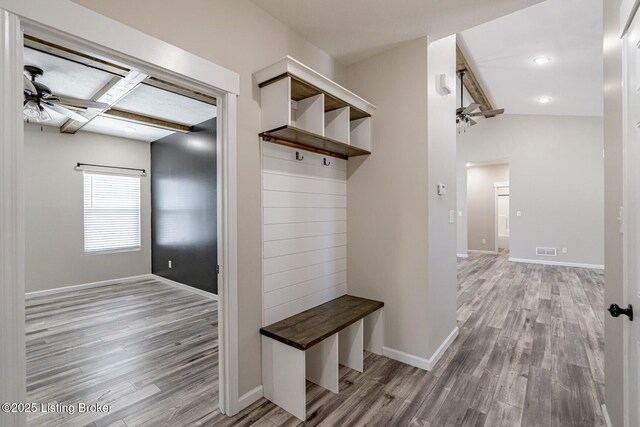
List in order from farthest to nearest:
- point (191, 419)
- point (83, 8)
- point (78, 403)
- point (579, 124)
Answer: point (579, 124) < point (78, 403) < point (191, 419) < point (83, 8)

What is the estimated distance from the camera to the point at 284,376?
6.54 ft

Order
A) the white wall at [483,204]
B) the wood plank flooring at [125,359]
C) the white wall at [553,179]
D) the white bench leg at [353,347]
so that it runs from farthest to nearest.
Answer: the white wall at [483,204] → the white wall at [553,179] → the white bench leg at [353,347] → the wood plank flooring at [125,359]

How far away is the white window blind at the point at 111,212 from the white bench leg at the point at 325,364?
5.04 metres

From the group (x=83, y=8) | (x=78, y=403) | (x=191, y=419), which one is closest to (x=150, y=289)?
(x=78, y=403)

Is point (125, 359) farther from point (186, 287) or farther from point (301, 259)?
point (186, 287)

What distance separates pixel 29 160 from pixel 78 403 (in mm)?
4560

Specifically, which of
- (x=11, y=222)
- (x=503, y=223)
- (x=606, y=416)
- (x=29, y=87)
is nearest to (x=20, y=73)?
(x=11, y=222)

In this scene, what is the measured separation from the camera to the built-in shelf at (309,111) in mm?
1945

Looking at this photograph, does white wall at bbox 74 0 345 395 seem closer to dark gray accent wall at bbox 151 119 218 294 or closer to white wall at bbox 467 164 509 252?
dark gray accent wall at bbox 151 119 218 294

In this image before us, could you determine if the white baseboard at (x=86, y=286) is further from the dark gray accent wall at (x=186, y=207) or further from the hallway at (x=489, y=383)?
the hallway at (x=489, y=383)

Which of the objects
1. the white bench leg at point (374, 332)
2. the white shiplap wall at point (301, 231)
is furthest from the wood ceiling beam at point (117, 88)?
the white bench leg at point (374, 332)

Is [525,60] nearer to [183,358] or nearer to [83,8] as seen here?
[83,8]

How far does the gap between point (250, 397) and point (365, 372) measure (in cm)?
95

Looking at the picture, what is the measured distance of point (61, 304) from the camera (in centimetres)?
435
